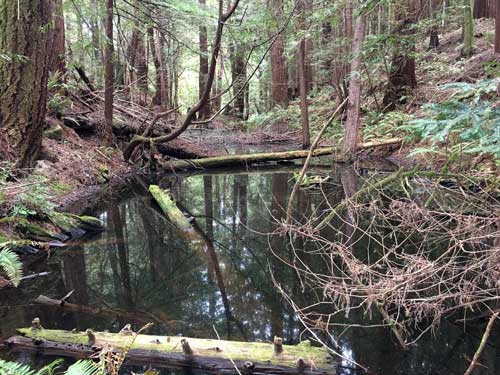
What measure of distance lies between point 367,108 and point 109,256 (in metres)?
11.6

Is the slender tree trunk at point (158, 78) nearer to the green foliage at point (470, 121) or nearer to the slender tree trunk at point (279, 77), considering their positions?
the slender tree trunk at point (279, 77)

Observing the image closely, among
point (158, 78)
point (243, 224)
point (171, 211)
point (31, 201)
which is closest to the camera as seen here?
point (31, 201)

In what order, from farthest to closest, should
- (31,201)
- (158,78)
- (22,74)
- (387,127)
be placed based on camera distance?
(158,78)
(387,127)
(22,74)
(31,201)

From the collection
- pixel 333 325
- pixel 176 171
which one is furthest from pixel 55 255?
pixel 176 171

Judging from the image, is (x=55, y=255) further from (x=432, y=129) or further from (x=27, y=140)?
(x=432, y=129)

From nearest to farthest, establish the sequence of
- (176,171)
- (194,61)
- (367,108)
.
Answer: (176,171)
(367,108)
(194,61)

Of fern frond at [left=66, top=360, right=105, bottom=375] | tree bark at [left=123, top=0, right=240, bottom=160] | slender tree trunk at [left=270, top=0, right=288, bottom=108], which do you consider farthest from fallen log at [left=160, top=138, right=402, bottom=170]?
fern frond at [left=66, top=360, right=105, bottom=375]

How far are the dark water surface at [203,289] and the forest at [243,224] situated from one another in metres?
0.03

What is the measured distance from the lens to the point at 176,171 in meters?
11.8

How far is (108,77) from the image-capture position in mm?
10281

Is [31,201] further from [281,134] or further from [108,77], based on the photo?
[281,134]

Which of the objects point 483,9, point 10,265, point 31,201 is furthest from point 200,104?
point 483,9

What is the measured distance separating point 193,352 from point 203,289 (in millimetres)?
1617

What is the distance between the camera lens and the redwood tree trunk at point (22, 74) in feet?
22.0
